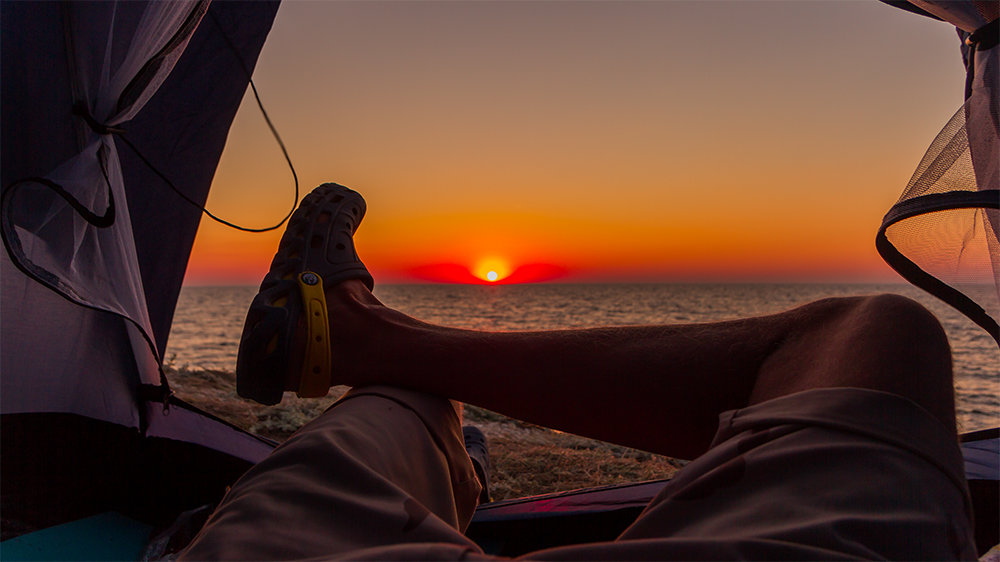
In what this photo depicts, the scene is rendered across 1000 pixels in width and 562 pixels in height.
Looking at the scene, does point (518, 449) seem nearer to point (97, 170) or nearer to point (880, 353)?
point (97, 170)

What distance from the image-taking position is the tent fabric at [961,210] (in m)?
1.25

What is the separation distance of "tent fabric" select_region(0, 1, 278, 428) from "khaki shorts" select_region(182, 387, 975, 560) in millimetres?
1286

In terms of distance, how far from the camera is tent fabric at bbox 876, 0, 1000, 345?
1250 millimetres

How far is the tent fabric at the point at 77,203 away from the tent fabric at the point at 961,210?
210 cm

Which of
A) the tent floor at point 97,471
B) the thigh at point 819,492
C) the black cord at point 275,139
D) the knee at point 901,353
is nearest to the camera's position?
the thigh at point 819,492

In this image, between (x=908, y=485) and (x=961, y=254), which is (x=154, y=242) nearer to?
(x=908, y=485)

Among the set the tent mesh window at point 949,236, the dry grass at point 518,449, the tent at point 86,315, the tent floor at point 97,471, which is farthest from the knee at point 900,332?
the tent floor at point 97,471

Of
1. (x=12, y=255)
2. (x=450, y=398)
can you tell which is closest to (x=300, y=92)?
(x=12, y=255)

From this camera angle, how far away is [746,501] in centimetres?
62

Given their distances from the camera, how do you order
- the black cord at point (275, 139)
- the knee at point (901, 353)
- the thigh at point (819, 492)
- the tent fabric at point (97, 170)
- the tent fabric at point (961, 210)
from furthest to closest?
1. the black cord at point (275, 139)
2. the tent fabric at point (97, 170)
3. the tent fabric at point (961, 210)
4. the knee at point (901, 353)
5. the thigh at point (819, 492)

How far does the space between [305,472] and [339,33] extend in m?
4.91

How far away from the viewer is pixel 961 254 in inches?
53.0

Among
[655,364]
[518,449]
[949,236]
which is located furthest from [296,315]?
[518,449]

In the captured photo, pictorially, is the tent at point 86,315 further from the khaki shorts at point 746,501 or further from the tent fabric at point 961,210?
the khaki shorts at point 746,501
